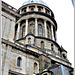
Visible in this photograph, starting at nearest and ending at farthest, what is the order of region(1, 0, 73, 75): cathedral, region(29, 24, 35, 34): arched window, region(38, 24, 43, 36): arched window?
1. region(1, 0, 73, 75): cathedral
2. region(29, 24, 35, 34): arched window
3. region(38, 24, 43, 36): arched window

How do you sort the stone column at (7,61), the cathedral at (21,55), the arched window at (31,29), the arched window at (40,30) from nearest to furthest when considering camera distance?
the stone column at (7,61) → the cathedral at (21,55) → the arched window at (31,29) → the arched window at (40,30)

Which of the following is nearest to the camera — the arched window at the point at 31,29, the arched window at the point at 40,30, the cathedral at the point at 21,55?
the cathedral at the point at 21,55

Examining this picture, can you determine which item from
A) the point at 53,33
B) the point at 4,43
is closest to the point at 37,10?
the point at 53,33

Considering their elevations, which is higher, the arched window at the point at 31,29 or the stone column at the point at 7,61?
the arched window at the point at 31,29

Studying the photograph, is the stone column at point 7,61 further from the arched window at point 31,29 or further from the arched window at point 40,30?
the arched window at point 40,30

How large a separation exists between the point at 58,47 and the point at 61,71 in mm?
15057

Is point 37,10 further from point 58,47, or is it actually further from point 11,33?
point 11,33

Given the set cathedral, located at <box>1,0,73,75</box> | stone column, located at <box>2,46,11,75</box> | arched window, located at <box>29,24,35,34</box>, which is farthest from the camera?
arched window, located at <box>29,24,35,34</box>

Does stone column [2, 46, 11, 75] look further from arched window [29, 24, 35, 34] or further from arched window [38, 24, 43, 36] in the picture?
arched window [38, 24, 43, 36]

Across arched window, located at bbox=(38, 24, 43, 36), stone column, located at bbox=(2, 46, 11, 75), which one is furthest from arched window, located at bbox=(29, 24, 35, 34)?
stone column, located at bbox=(2, 46, 11, 75)

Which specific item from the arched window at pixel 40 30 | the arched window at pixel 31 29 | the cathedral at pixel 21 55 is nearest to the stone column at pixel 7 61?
the cathedral at pixel 21 55

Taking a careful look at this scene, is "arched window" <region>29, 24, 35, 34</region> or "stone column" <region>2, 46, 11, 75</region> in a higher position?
"arched window" <region>29, 24, 35, 34</region>

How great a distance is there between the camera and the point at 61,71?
1677 cm

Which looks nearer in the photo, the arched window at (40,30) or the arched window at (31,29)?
the arched window at (31,29)
